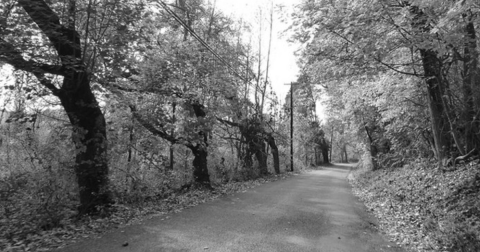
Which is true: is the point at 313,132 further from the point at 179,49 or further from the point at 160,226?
the point at 160,226

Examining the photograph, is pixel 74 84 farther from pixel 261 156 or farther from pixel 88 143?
pixel 261 156

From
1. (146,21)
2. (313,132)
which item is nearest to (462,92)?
(146,21)

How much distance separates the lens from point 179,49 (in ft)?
37.6

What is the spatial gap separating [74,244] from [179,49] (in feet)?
26.3

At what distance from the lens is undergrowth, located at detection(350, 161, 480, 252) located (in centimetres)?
521

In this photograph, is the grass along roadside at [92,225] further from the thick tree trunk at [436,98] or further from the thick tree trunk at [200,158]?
the thick tree trunk at [436,98]

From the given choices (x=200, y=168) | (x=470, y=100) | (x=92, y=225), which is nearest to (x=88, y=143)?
(x=92, y=225)

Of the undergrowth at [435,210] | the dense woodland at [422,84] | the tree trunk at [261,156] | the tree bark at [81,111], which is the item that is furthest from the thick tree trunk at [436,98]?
the tree trunk at [261,156]

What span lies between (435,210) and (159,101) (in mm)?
9248

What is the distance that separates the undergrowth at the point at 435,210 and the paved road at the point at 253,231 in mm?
576

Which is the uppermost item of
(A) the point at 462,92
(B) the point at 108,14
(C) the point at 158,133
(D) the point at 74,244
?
(B) the point at 108,14

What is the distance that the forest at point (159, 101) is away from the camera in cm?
595

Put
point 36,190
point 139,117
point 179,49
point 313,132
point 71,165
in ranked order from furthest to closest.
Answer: point 313,132 → point 179,49 → point 139,117 → point 71,165 → point 36,190

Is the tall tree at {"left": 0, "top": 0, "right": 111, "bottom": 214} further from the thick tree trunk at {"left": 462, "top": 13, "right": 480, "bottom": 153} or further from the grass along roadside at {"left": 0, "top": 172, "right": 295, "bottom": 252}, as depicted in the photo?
the thick tree trunk at {"left": 462, "top": 13, "right": 480, "bottom": 153}
